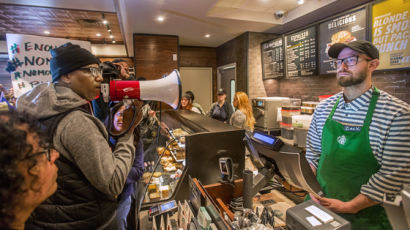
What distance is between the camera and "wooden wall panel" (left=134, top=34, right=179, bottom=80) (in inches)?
187

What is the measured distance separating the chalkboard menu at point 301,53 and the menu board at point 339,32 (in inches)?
5.4

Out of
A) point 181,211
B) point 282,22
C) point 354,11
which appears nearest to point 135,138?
point 181,211

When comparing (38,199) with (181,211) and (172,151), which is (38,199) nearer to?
(181,211)

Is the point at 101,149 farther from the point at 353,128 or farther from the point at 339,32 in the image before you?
the point at 339,32

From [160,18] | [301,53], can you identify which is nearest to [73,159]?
[160,18]

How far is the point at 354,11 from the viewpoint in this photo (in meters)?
2.91

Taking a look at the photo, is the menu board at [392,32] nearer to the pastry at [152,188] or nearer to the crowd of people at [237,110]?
the crowd of people at [237,110]

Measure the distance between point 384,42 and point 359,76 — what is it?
206 centimetres

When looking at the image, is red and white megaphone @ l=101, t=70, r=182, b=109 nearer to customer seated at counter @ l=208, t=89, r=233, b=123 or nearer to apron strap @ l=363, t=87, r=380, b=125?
apron strap @ l=363, t=87, r=380, b=125

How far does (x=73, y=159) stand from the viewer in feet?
2.62

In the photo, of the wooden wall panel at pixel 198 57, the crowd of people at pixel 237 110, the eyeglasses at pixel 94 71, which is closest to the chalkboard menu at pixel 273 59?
the crowd of people at pixel 237 110

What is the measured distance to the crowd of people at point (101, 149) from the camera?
47cm

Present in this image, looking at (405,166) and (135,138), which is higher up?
(135,138)

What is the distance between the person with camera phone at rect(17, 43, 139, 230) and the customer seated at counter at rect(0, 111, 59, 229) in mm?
265
